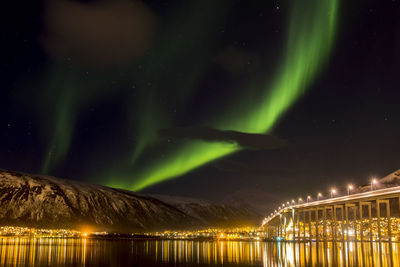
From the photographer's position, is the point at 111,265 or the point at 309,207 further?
the point at 309,207

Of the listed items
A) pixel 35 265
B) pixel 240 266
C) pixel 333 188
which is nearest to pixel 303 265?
pixel 240 266

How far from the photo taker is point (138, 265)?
59.2 metres

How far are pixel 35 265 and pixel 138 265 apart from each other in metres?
13.8

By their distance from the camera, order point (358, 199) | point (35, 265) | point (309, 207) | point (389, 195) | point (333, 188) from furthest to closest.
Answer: point (309, 207) → point (333, 188) → point (358, 199) → point (389, 195) → point (35, 265)

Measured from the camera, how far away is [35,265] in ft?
189

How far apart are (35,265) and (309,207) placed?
4702 inches

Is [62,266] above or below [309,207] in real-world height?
below

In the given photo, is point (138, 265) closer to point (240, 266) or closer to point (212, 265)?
point (212, 265)

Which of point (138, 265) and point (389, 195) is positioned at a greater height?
point (389, 195)

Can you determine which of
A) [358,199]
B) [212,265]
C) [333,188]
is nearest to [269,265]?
[212,265]

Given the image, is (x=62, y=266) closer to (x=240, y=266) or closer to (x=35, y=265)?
(x=35, y=265)

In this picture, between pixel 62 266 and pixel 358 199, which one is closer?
pixel 62 266

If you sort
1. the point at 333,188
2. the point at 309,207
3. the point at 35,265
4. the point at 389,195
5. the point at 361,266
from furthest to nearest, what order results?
the point at 309,207, the point at 333,188, the point at 389,195, the point at 35,265, the point at 361,266

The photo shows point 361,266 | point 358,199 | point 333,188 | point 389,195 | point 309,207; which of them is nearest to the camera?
point 361,266
